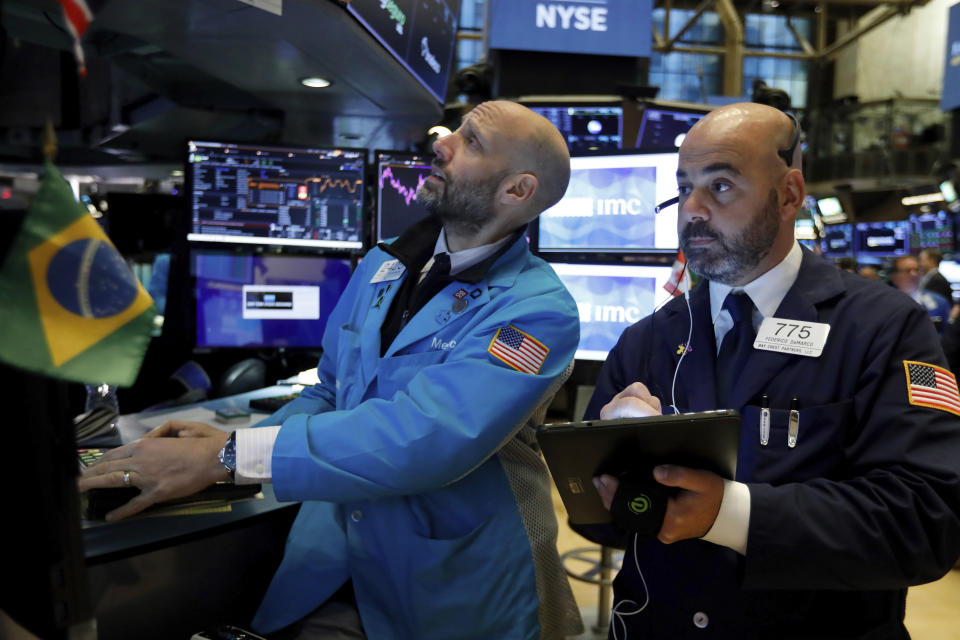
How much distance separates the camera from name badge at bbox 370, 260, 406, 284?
1661 mm

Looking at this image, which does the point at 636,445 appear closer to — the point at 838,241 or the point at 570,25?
the point at 570,25

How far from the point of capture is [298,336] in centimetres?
286

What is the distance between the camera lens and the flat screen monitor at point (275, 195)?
277 centimetres

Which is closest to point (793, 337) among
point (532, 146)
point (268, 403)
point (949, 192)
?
point (532, 146)

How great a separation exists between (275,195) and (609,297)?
4.49 feet

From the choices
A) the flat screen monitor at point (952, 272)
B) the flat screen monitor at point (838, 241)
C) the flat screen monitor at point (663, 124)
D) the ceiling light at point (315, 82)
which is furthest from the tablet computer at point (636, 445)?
the flat screen monitor at point (838, 241)

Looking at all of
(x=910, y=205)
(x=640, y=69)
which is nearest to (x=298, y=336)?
(x=640, y=69)

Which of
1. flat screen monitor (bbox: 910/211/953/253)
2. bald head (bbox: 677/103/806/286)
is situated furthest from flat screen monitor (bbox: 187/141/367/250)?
flat screen monitor (bbox: 910/211/953/253)

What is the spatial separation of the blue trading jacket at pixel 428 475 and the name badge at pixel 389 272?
0.09 m

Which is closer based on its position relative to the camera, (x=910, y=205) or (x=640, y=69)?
(x=640, y=69)

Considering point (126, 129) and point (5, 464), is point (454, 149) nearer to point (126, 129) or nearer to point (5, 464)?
point (5, 464)

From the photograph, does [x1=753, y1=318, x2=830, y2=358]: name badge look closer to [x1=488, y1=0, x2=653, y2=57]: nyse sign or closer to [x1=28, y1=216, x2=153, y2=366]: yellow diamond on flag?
[x1=28, y1=216, x2=153, y2=366]: yellow diamond on flag

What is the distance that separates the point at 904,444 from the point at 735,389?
254mm

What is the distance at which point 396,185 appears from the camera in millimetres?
2965
